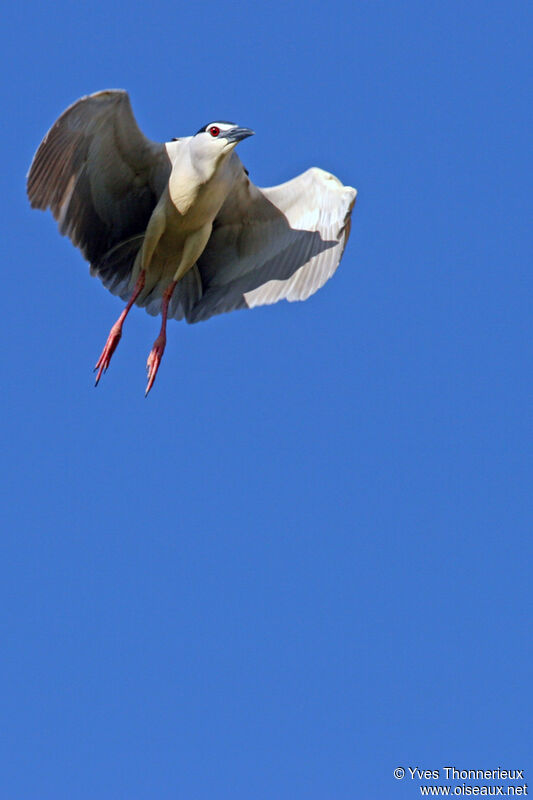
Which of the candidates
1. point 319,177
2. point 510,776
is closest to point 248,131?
point 319,177

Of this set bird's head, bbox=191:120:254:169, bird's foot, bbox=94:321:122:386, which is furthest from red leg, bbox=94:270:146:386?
bird's head, bbox=191:120:254:169

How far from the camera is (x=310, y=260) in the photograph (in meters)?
16.2

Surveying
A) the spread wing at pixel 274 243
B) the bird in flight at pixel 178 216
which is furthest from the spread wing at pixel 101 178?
the spread wing at pixel 274 243

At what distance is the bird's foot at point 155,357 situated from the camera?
16219 millimetres

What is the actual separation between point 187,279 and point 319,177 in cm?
206

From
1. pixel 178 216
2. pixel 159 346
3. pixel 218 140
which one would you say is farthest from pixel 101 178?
pixel 159 346

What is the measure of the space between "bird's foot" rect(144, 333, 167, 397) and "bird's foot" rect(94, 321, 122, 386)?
40 centimetres

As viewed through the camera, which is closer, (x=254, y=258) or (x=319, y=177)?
(x=319, y=177)

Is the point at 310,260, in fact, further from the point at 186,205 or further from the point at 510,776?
the point at 510,776

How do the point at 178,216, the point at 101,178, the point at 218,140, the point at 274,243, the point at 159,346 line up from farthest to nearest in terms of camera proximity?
the point at 274,243, the point at 159,346, the point at 101,178, the point at 178,216, the point at 218,140

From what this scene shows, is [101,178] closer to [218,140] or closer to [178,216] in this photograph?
[178,216]

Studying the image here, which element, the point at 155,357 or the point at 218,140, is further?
the point at 155,357

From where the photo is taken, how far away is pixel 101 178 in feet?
52.8

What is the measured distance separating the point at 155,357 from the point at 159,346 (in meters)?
0.14
